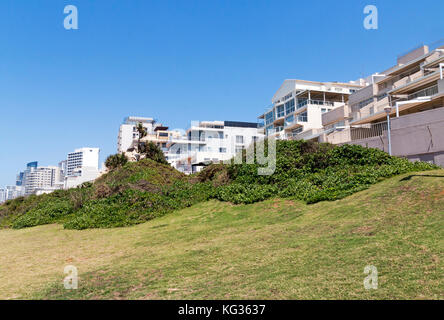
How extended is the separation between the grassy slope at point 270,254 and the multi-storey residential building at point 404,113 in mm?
6649

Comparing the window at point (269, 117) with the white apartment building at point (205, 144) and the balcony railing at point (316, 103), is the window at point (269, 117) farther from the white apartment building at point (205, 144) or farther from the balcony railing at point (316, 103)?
the balcony railing at point (316, 103)

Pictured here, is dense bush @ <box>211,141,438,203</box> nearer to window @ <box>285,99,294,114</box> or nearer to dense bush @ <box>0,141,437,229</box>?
dense bush @ <box>0,141,437,229</box>

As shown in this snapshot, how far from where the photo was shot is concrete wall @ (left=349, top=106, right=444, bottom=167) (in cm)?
1631

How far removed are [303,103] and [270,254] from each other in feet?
152

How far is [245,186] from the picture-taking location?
15883 millimetres

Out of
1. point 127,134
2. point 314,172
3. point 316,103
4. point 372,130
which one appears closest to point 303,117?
point 316,103

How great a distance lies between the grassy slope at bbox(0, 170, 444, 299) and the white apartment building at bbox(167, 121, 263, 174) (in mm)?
44609

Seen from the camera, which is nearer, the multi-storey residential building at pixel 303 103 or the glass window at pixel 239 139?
the multi-storey residential building at pixel 303 103

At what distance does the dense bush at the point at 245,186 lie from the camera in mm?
13133

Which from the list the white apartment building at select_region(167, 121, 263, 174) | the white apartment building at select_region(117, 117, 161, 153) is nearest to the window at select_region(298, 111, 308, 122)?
the white apartment building at select_region(167, 121, 263, 174)

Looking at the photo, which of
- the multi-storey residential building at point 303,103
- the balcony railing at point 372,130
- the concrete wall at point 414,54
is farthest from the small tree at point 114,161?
the concrete wall at point 414,54

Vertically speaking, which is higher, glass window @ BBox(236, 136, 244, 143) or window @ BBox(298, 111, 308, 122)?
glass window @ BBox(236, 136, 244, 143)

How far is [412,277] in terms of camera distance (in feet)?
16.7
